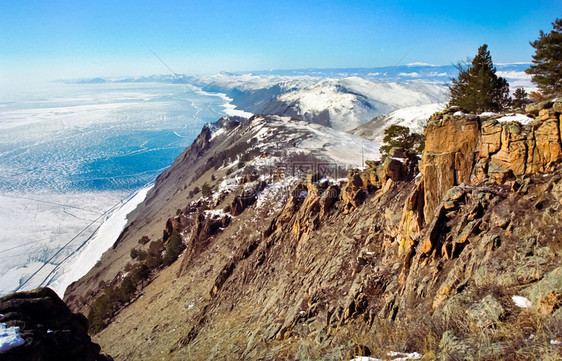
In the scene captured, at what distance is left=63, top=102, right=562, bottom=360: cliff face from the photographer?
29.1 ft

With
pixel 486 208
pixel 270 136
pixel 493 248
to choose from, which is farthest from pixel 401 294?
pixel 270 136

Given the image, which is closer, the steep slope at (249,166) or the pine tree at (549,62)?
the pine tree at (549,62)

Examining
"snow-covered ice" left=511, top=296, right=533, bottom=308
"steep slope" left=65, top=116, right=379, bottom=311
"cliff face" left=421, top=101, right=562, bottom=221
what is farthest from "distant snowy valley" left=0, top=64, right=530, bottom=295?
"snow-covered ice" left=511, top=296, right=533, bottom=308

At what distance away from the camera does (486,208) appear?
12125 millimetres

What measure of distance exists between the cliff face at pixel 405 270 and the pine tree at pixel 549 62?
39.9ft

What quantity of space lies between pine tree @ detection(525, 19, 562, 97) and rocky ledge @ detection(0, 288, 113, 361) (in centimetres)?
3091

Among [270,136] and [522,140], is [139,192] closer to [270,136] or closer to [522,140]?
[270,136]

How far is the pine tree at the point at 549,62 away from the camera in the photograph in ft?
69.3

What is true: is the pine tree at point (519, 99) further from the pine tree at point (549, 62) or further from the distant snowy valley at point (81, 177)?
the distant snowy valley at point (81, 177)

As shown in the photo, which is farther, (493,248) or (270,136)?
(270,136)

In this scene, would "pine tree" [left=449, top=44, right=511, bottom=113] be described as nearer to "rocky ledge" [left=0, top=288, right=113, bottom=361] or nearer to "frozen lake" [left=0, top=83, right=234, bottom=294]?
"rocky ledge" [left=0, top=288, right=113, bottom=361]

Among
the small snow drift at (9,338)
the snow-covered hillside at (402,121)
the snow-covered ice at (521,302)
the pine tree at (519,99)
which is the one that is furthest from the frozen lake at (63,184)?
the snow-covered hillside at (402,121)

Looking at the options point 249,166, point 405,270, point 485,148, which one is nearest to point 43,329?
point 405,270

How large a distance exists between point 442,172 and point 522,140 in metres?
3.21
